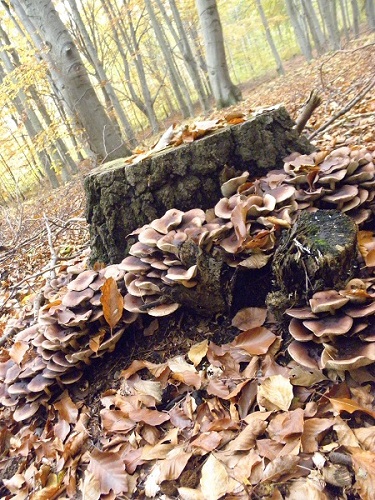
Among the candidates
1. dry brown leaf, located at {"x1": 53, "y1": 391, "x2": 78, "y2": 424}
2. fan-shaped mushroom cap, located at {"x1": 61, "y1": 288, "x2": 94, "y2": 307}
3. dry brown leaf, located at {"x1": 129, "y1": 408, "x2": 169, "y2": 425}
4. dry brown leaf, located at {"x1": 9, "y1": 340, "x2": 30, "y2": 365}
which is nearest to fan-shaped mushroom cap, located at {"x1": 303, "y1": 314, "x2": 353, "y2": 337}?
dry brown leaf, located at {"x1": 129, "y1": 408, "x2": 169, "y2": 425}

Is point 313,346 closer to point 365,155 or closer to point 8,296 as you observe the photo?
point 365,155

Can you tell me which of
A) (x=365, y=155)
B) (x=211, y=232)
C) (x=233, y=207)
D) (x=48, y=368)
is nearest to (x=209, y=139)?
(x=233, y=207)

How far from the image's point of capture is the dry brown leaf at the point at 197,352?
244 centimetres

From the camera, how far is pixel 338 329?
1.75 metres

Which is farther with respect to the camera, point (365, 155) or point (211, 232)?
point (365, 155)

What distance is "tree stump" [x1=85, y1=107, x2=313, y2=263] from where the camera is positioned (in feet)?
9.87

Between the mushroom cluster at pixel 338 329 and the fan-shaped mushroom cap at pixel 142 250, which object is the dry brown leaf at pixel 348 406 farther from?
the fan-shaped mushroom cap at pixel 142 250

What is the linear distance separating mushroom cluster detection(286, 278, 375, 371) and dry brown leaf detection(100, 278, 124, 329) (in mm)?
1285

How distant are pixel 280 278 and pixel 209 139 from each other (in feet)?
4.79

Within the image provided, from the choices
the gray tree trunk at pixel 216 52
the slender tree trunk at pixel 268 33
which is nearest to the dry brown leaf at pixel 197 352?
the gray tree trunk at pixel 216 52

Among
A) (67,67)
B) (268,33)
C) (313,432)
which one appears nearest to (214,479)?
(313,432)

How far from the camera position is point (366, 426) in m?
1.68

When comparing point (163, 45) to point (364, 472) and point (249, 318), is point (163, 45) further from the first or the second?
point (364, 472)

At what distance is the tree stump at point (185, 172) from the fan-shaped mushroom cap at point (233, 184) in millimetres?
172
